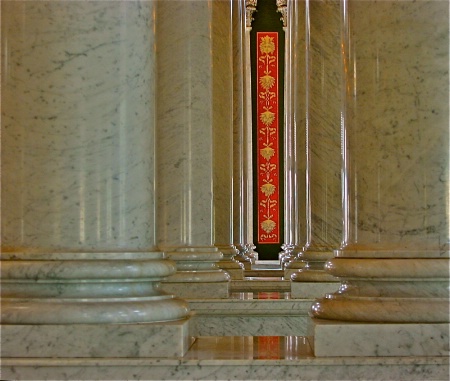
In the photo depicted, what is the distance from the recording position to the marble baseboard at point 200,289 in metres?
19.4

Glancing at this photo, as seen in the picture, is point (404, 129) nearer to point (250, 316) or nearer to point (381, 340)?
point (381, 340)

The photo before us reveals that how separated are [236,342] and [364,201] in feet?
8.57

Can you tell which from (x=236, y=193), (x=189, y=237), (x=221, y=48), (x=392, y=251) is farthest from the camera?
(x=236, y=193)

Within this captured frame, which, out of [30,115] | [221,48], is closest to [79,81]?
[30,115]

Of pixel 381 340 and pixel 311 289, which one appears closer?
pixel 381 340

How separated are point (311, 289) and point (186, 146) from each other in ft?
14.9

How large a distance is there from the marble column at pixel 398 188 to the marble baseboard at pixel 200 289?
7.85 m

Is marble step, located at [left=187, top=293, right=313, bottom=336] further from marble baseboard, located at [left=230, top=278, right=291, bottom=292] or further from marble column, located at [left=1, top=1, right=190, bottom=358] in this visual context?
marble column, located at [left=1, top=1, right=190, bottom=358]

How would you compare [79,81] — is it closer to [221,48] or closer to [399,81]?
[399,81]

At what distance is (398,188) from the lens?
455 inches

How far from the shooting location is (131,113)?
1127 centimetres

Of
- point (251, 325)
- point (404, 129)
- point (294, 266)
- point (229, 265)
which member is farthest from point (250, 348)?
point (229, 265)

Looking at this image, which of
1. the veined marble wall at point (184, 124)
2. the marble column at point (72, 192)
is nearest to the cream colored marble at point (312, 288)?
the veined marble wall at point (184, 124)

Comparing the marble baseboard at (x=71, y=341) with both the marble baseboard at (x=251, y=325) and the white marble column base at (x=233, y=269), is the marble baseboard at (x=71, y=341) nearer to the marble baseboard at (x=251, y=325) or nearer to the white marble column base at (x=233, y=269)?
the marble baseboard at (x=251, y=325)
